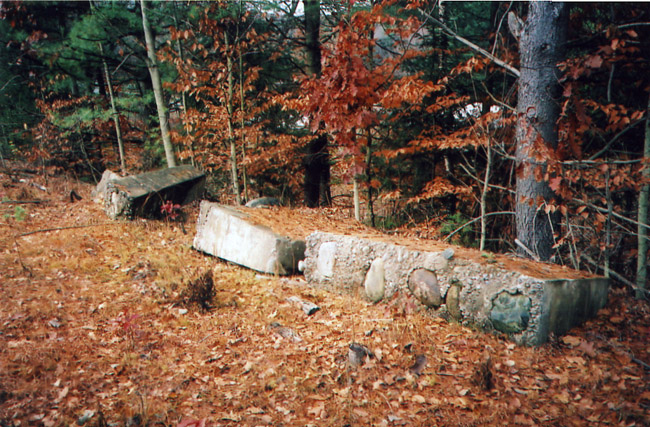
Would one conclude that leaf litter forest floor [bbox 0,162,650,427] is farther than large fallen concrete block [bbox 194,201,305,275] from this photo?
No

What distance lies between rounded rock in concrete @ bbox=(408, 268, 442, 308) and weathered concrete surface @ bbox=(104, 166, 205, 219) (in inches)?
224

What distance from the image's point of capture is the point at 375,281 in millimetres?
4617

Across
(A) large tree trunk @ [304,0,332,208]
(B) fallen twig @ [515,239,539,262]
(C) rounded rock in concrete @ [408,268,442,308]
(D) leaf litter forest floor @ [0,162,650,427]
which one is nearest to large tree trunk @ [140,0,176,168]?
(A) large tree trunk @ [304,0,332,208]

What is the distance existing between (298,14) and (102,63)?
597 centimetres

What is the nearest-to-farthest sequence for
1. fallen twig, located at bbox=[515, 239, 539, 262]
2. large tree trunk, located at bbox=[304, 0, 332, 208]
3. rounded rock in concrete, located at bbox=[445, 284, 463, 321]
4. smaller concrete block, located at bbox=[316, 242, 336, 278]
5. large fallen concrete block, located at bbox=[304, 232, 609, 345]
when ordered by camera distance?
large fallen concrete block, located at bbox=[304, 232, 609, 345]
rounded rock in concrete, located at bbox=[445, 284, 463, 321]
fallen twig, located at bbox=[515, 239, 539, 262]
smaller concrete block, located at bbox=[316, 242, 336, 278]
large tree trunk, located at bbox=[304, 0, 332, 208]

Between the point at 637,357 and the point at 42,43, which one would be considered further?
the point at 42,43

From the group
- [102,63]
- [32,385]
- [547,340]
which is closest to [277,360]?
A: [32,385]

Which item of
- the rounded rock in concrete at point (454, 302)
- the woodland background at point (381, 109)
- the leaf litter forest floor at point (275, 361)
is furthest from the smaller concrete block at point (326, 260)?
the woodland background at point (381, 109)

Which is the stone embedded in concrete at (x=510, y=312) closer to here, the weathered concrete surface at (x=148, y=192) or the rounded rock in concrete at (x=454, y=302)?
the rounded rock in concrete at (x=454, y=302)

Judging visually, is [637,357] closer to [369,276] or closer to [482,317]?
[482,317]

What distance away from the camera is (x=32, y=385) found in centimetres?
319

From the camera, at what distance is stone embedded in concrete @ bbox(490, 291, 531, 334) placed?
3.52 metres

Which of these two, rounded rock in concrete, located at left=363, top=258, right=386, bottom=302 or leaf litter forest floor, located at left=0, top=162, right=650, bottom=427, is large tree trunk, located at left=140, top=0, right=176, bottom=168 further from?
rounded rock in concrete, located at left=363, top=258, right=386, bottom=302

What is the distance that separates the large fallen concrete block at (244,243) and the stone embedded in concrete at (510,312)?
9.17 ft
